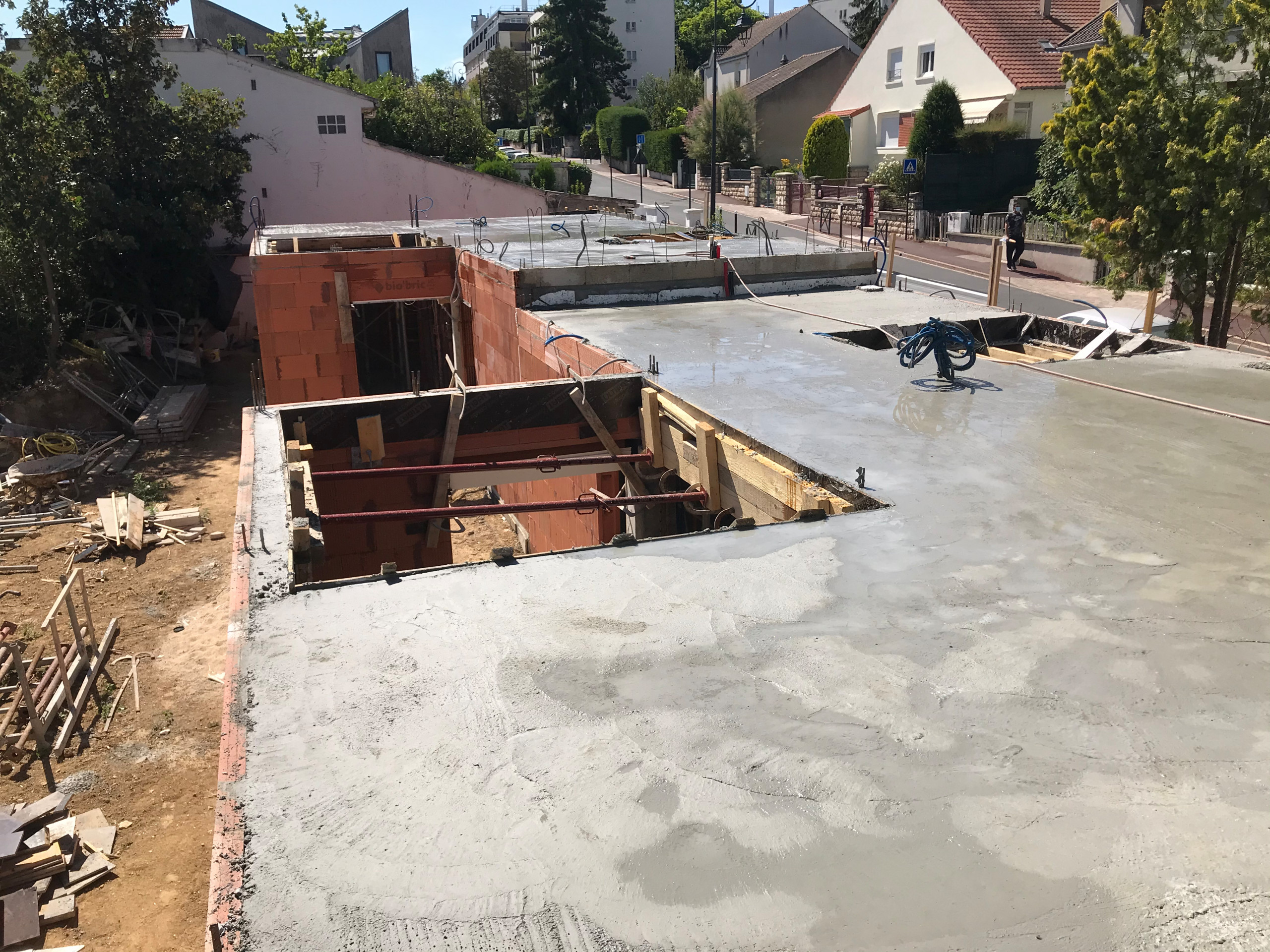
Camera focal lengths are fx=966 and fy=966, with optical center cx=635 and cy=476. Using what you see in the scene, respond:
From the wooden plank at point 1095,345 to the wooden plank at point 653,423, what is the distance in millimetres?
4999

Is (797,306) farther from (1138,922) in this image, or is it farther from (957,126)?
(957,126)

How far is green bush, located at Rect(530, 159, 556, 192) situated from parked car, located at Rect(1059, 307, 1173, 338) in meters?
30.1

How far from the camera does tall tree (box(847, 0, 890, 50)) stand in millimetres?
61656

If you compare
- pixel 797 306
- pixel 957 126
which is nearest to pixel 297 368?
pixel 797 306

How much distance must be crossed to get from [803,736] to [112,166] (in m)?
25.8

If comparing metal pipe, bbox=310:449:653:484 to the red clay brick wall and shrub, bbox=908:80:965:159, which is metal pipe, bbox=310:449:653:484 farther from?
shrub, bbox=908:80:965:159

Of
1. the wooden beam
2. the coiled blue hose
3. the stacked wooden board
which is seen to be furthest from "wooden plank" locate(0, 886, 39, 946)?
the stacked wooden board

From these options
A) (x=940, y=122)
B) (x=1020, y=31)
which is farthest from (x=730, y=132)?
(x=940, y=122)

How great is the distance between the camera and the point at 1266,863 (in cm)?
346

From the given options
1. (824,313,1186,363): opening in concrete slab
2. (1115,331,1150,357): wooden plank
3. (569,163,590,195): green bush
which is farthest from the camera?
(569,163,590,195): green bush

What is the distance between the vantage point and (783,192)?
42156 millimetres

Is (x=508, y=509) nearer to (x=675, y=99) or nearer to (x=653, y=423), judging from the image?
(x=653, y=423)

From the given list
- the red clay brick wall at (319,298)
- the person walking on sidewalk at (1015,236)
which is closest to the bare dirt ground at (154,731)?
the red clay brick wall at (319,298)

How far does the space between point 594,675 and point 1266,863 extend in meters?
2.78
